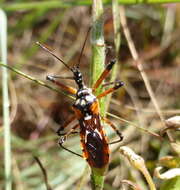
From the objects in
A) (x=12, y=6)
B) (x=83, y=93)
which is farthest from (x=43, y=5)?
(x=83, y=93)

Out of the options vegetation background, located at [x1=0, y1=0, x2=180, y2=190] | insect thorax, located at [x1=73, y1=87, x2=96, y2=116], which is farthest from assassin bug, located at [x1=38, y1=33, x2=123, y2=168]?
vegetation background, located at [x1=0, y1=0, x2=180, y2=190]

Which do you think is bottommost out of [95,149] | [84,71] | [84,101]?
[95,149]

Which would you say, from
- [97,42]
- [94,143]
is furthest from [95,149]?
[97,42]

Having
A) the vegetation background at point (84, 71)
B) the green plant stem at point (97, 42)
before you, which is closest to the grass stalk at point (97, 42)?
the green plant stem at point (97, 42)

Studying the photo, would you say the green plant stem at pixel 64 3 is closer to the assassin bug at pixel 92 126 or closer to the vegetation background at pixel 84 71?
the assassin bug at pixel 92 126

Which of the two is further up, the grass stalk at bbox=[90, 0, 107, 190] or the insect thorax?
the grass stalk at bbox=[90, 0, 107, 190]

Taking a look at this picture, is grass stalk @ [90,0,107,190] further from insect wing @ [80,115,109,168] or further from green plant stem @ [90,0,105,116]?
insect wing @ [80,115,109,168]

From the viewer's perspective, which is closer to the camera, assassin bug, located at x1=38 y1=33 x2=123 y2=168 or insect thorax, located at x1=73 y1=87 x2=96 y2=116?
assassin bug, located at x1=38 y1=33 x2=123 y2=168

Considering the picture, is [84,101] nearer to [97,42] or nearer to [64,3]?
[97,42]

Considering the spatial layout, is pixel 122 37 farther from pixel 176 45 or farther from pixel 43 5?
pixel 43 5
